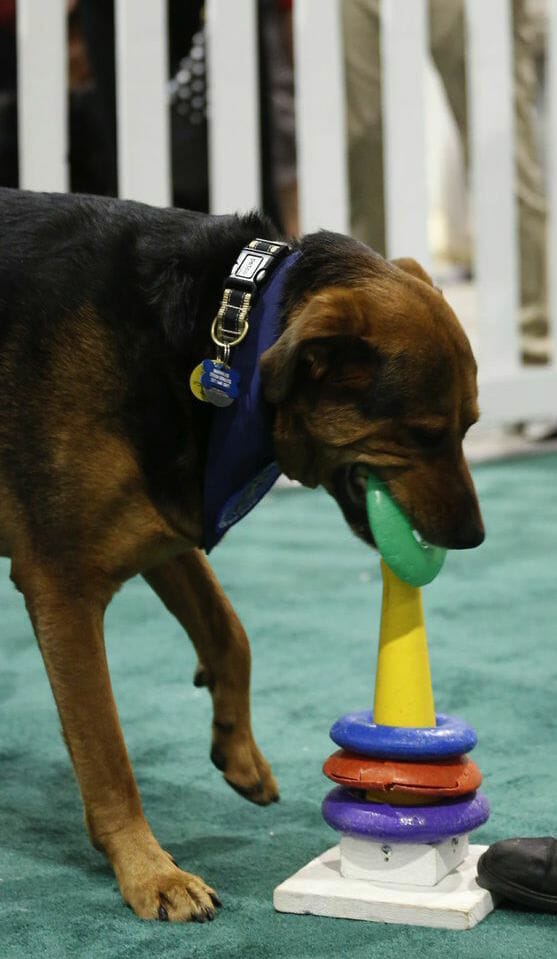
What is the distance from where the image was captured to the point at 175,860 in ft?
7.67

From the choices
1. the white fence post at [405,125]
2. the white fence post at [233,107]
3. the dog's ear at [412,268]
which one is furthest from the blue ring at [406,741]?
the white fence post at [405,125]

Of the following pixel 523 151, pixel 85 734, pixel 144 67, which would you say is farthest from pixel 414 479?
pixel 523 151

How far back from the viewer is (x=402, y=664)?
2.17 m

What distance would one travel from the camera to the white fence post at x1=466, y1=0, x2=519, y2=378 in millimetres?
5922

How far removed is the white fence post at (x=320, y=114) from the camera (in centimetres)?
563

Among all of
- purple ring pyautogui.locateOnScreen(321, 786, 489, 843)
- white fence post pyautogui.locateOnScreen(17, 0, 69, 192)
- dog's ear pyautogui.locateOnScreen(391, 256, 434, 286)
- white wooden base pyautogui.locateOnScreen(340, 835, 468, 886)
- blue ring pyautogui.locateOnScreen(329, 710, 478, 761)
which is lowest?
white wooden base pyautogui.locateOnScreen(340, 835, 468, 886)

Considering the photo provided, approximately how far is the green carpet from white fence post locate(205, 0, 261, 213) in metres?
1.42

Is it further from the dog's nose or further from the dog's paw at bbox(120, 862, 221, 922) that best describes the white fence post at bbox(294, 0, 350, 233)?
the dog's paw at bbox(120, 862, 221, 922)

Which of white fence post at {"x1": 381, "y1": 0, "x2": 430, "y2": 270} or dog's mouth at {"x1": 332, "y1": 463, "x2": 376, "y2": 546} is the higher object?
white fence post at {"x1": 381, "y1": 0, "x2": 430, "y2": 270}

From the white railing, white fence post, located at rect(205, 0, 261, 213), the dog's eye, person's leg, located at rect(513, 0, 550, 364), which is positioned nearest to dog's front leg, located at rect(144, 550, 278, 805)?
the dog's eye

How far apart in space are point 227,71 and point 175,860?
3802 mm

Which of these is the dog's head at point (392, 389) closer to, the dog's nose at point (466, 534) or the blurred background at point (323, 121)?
the dog's nose at point (466, 534)

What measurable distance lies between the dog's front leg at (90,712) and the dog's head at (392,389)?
0.42m

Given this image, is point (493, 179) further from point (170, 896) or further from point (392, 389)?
point (170, 896)
